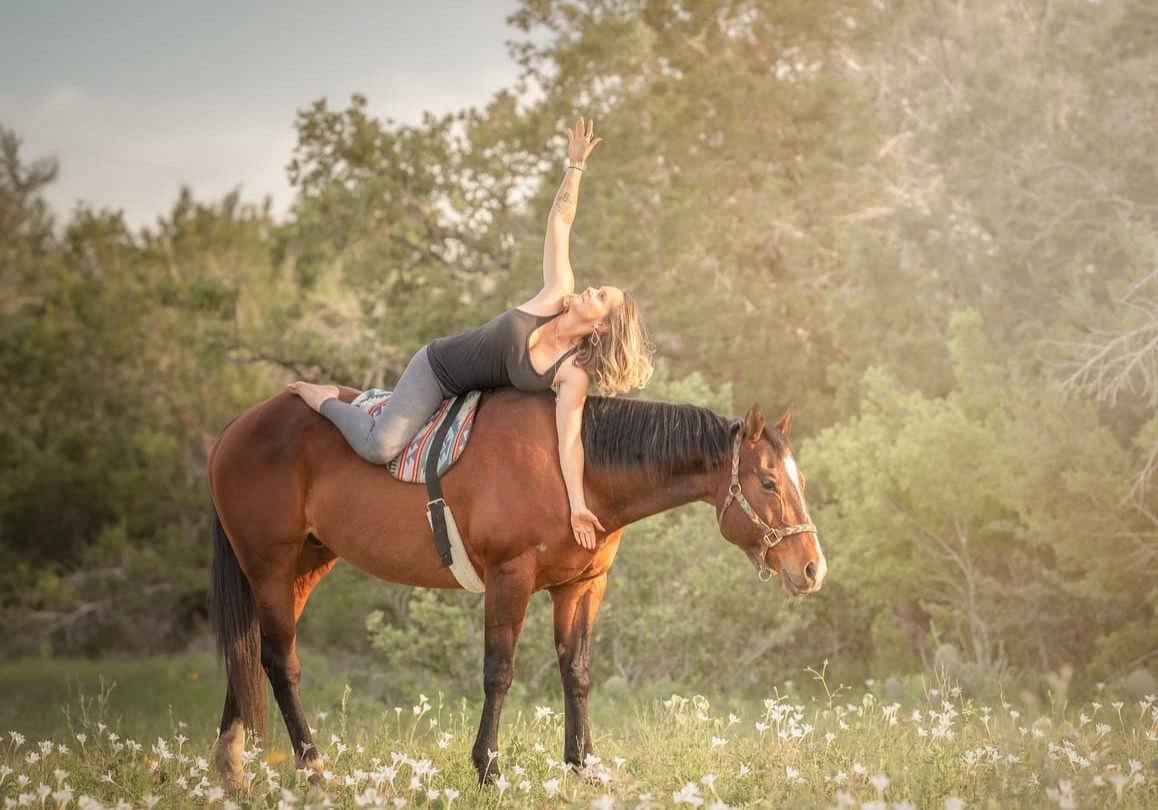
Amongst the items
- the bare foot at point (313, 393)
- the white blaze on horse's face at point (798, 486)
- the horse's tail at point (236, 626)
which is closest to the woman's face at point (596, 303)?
the white blaze on horse's face at point (798, 486)

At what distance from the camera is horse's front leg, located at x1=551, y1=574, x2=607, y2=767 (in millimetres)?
5715

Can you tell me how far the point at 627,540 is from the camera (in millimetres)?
12320

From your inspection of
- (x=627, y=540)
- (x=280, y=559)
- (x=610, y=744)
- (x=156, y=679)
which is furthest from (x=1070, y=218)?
(x=156, y=679)

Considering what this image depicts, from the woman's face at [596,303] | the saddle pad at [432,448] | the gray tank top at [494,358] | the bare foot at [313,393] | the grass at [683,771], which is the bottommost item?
the grass at [683,771]

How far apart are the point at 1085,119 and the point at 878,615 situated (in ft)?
19.0

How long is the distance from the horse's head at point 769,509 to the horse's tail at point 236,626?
2600mm

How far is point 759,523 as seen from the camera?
5395 millimetres

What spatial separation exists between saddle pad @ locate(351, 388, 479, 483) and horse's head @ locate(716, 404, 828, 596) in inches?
49.6

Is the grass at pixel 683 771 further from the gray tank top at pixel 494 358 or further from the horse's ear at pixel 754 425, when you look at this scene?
the gray tank top at pixel 494 358

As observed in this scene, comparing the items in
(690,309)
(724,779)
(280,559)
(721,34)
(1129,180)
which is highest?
(721,34)

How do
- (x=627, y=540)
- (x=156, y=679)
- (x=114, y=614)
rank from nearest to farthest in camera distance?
(x=627, y=540) < (x=156, y=679) < (x=114, y=614)

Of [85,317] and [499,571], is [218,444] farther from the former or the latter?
[85,317]

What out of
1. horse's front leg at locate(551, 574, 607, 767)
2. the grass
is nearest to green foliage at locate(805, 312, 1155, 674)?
the grass

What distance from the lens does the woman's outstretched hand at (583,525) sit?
543 cm
